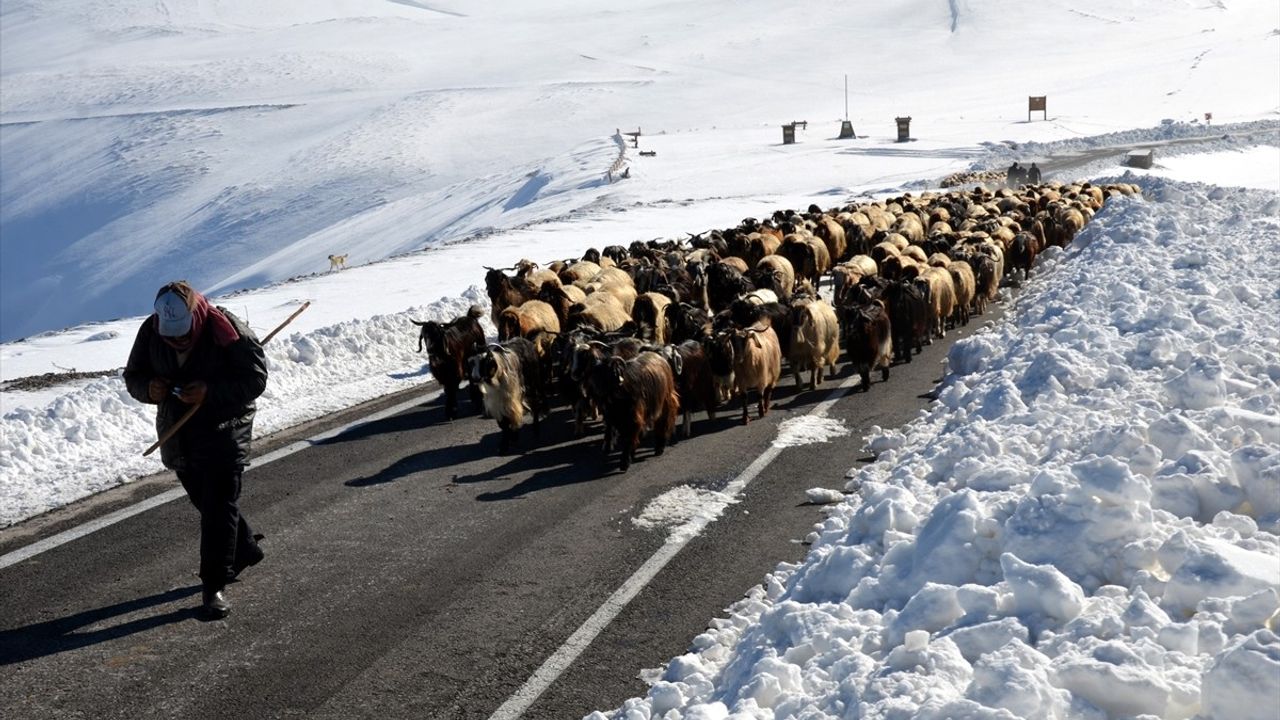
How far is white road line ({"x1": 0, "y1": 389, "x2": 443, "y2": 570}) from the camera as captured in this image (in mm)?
8789

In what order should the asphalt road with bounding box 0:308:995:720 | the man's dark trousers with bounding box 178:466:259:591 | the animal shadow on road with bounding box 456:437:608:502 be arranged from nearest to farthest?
the asphalt road with bounding box 0:308:995:720 → the man's dark trousers with bounding box 178:466:259:591 → the animal shadow on road with bounding box 456:437:608:502

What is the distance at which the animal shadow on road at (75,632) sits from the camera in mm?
7180

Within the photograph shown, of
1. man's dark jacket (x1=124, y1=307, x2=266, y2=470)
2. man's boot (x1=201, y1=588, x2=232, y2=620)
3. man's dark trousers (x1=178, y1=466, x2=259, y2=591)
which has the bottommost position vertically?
man's boot (x1=201, y1=588, x2=232, y2=620)

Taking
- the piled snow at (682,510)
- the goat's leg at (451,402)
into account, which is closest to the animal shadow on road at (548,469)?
the piled snow at (682,510)

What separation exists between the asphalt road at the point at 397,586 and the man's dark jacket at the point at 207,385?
0.97 m

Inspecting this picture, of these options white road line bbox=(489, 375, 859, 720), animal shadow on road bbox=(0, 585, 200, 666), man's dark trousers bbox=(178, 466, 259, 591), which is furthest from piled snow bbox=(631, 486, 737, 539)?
animal shadow on road bbox=(0, 585, 200, 666)

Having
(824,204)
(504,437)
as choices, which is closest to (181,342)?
(504,437)

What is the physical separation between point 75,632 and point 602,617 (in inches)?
124

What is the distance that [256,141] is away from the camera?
96188 millimetres

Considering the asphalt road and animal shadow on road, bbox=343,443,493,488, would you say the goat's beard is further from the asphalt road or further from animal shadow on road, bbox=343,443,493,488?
animal shadow on road, bbox=343,443,493,488

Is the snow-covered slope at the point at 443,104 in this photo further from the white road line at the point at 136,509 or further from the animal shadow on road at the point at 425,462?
the animal shadow on road at the point at 425,462

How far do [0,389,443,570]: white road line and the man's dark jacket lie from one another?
192 centimetres

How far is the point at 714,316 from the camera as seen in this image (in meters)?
14.9

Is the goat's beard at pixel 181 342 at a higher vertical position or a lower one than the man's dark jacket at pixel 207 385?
higher
